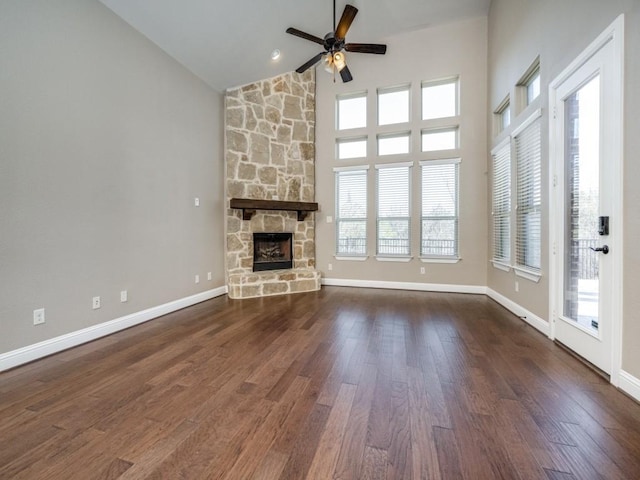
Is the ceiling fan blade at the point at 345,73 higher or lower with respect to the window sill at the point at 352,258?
higher

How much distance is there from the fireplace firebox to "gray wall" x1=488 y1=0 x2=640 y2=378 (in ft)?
11.5

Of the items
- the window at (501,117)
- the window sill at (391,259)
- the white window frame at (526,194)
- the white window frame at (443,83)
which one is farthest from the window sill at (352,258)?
the window at (501,117)

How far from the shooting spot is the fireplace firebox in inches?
201

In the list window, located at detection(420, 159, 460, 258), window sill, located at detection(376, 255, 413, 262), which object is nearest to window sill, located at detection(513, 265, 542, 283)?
window, located at detection(420, 159, 460, 258)

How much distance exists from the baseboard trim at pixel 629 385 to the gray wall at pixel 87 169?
4.38 meters

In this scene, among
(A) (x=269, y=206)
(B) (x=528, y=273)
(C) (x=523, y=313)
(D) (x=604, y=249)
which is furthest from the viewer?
(A) (x=269, y=206)

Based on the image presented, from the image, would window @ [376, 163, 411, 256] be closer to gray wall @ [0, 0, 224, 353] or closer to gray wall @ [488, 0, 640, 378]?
gray wall @ [488, 0, 640, 378]

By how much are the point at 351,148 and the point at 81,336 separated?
4966 mm

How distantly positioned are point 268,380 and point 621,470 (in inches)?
73.3

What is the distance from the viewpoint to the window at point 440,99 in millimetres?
5016

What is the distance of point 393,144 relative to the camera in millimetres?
5355

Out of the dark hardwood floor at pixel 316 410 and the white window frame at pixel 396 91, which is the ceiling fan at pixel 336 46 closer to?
the white window frame at pixel 396 91

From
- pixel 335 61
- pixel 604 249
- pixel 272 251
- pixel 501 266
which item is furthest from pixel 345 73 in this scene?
pixel 501 266

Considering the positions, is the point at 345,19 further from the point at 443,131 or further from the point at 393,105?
the point at 443,131
